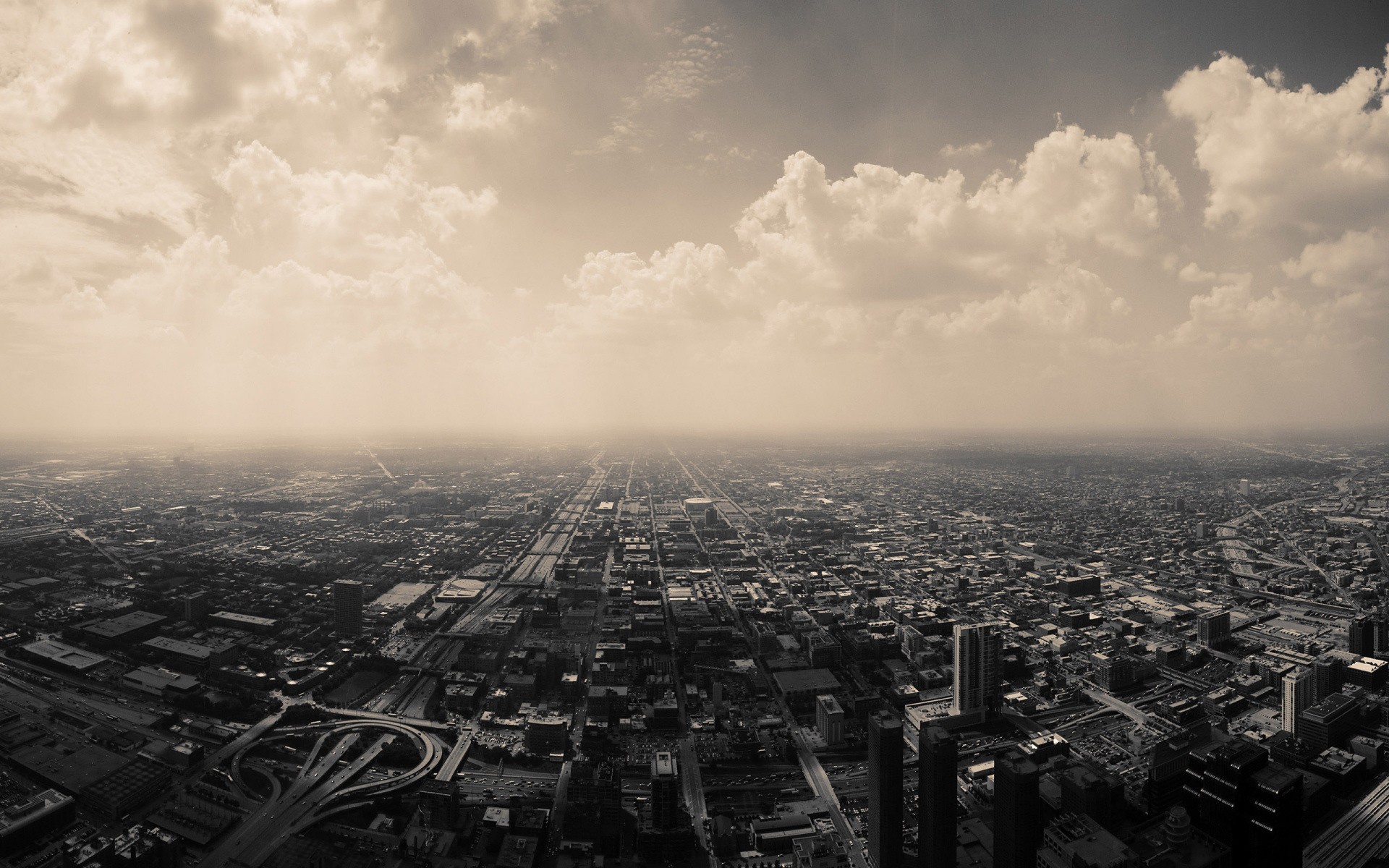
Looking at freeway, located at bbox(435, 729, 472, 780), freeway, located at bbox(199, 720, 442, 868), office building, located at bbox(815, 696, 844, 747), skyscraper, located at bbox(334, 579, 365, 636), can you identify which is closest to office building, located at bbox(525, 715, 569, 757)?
freeway, located at bbox(435, 729, 472, 780)

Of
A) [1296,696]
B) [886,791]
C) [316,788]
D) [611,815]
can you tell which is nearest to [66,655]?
[316,788]

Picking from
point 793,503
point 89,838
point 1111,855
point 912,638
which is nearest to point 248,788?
point 89,838

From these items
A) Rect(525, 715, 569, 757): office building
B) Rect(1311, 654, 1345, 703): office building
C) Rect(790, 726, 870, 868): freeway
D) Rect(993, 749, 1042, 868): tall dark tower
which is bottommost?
Rect(790, 726, 870, 868): freeway

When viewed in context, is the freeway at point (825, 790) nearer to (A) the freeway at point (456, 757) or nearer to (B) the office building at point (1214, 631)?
(A) the freeway at point (456, 757)

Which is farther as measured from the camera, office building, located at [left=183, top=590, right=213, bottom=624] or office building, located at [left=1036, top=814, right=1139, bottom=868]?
office building, located at [left=183, top=590, right=213, bottom=624]

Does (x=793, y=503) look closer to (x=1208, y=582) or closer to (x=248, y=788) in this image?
(x=1208, y=582)

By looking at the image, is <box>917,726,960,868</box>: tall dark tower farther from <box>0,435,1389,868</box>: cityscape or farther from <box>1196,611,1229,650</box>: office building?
<box>1196,611,1229,650</box>: office building

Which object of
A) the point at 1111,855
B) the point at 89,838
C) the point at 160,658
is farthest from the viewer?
the point at 160,658

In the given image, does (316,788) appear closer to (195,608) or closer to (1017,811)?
(1017,811)
